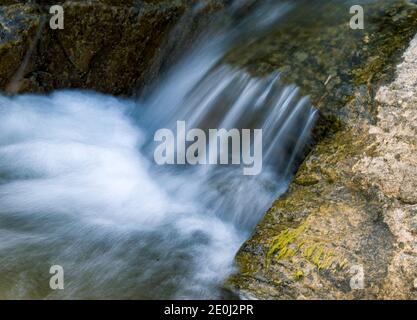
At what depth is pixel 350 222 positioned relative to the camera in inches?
135

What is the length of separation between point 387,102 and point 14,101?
386 centimetres

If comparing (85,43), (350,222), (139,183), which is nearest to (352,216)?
(350,222)

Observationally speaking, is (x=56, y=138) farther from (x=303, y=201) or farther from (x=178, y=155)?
(x=303, y=201)

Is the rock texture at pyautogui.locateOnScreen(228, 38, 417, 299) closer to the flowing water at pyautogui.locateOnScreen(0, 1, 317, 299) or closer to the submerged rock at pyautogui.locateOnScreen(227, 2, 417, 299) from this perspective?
the submerged rock at pyautogui.locateOnScreen(227, 2, 417, 299)

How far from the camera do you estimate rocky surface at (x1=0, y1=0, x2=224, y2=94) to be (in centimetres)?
547

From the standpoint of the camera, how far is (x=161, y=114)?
228 inches

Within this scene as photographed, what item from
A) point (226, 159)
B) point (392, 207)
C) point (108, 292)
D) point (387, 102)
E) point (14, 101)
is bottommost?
point (108, 292)

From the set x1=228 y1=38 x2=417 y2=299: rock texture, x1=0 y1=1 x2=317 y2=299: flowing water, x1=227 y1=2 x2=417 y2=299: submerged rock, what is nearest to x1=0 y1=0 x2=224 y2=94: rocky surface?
x1=0 y1=1 x2=317 y2=299: flowing water

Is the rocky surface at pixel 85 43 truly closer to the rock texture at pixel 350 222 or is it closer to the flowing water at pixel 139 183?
the flowing water at pixel 139 183

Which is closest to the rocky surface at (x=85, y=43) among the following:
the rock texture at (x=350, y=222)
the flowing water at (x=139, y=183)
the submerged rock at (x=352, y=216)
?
the flowing water at (x=139, y=183)

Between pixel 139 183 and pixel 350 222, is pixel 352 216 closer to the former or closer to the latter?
pixel 350 222

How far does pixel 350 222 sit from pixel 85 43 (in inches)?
145

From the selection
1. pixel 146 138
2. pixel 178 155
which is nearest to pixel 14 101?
pixel 146 138

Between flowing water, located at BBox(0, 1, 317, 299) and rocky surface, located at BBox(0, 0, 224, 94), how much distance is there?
0.21m
